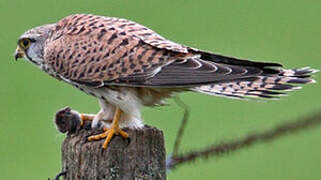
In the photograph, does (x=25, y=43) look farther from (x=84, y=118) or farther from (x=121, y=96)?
(x=84, y=118)

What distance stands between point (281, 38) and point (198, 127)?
3.17m

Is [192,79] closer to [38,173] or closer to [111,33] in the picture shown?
[111,33]

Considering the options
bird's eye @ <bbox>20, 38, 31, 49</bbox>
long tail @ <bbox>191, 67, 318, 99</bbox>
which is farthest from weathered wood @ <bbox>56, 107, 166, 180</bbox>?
bird's eye @ <bbox>20, 38, 31, 49</bbox>

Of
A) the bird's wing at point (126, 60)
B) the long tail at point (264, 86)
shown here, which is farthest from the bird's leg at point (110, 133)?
the long tail at point (264, 86)

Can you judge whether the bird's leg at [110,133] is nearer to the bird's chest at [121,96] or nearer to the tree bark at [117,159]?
the tree bark at [117,159]

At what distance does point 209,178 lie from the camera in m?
9.17

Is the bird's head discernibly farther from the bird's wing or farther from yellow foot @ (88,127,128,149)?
yellow foot @ (88,127,128,149)

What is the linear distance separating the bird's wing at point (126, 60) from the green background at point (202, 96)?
0.82 meters

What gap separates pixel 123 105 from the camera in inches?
238

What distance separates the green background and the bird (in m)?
0.76

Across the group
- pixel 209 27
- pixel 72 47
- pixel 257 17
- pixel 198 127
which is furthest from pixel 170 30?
pixel 72 47

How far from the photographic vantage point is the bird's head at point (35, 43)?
22.1ft

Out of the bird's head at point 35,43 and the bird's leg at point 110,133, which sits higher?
the bird's head at point 35,43

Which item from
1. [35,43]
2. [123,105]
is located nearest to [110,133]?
[123,105]
